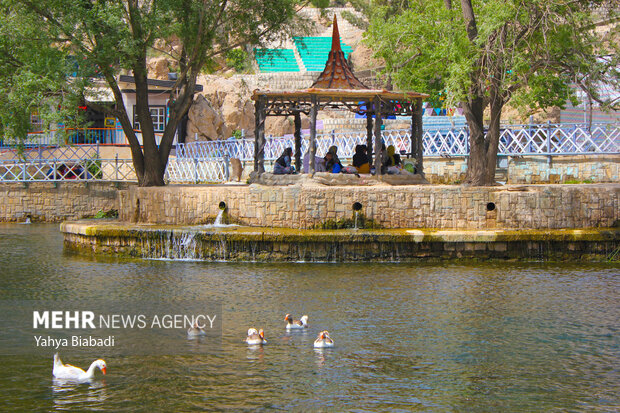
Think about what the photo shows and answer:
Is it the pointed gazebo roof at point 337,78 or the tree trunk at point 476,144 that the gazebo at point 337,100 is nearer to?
the pointed gazebo roof at point 337,78

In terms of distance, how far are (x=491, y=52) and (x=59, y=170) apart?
18827 millimetres

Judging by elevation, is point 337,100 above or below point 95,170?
above

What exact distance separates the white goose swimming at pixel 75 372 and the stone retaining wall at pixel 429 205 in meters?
9.23

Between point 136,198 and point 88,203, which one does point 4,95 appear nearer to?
point 136,198

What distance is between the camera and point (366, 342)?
33.0ft

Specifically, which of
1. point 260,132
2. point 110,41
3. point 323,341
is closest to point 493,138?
point 260,132

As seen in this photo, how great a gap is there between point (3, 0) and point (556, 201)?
47.1ft

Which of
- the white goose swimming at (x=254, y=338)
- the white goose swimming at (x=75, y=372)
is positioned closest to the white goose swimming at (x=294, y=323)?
the white goose swimming at (x=254, y=338)

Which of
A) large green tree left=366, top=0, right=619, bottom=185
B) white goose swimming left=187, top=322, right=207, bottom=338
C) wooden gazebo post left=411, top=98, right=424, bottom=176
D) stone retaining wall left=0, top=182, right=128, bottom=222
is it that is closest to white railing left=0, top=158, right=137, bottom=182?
stone retaining wall left=0, top=182, right=128, bottom=222

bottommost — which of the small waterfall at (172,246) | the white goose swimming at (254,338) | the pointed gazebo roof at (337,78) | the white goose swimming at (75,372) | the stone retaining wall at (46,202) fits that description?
the white goose swimming at (75,372)

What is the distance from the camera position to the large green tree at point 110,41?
723 inches

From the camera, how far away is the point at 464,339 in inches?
400

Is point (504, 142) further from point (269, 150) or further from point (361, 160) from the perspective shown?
point (269, 150)

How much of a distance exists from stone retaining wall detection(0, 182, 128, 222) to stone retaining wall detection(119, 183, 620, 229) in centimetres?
1101
